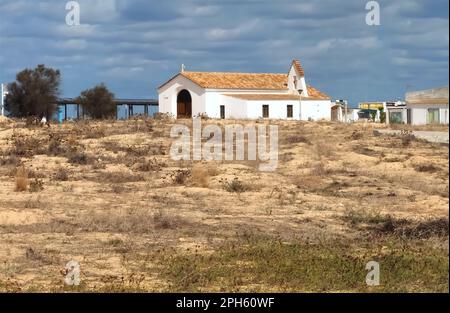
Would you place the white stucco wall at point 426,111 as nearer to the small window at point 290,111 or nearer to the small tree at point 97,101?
the small window at point 290,111

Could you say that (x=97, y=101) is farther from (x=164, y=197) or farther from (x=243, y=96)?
(x=164, y=197)

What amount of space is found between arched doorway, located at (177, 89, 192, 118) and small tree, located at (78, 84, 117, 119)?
1186 cm

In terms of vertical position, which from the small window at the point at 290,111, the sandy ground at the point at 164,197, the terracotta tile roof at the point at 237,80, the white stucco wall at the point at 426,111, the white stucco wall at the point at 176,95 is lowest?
the sandy ground at the point at 164,197

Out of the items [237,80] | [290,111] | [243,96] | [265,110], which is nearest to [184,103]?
[237,80]

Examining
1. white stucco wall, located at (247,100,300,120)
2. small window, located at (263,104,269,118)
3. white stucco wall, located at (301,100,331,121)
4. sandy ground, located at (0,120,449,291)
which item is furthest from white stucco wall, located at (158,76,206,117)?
sandy ground, located at (0,120,449,291)

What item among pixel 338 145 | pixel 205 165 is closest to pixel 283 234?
pixel 205 165

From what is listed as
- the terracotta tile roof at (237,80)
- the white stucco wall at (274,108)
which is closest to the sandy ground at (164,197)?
the white stucco wall at (274,108)

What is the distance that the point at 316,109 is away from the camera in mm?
63031

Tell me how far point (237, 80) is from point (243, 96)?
11.5 ft

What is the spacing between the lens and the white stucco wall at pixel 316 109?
6194 cm

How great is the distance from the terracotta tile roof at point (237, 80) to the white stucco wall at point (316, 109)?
2.85 m

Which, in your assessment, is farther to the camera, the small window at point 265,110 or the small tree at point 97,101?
the small tree at point 97,101
